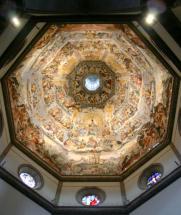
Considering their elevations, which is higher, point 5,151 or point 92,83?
point 92,83

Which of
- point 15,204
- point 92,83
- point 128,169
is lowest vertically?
point 15,204

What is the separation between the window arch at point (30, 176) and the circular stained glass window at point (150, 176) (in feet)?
12.6

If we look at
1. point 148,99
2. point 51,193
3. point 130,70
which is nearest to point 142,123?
point 148,99

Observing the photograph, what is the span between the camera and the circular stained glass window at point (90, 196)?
1392 centimetres

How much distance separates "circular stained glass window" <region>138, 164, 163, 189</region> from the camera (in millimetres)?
13672

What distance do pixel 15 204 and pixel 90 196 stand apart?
316 centimetres

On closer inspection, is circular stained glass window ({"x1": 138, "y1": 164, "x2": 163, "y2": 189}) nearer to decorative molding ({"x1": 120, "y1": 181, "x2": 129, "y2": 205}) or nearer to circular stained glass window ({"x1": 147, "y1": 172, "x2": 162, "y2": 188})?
circular stained glass window ({"x1": 147, "y1": 172, "x2": 162, "y2": 188})

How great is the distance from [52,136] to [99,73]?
12.0 feet

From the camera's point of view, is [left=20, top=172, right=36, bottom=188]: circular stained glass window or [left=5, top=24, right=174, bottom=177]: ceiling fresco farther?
[left=5, top=24, right=174, bottom=177]: ceiling fresco

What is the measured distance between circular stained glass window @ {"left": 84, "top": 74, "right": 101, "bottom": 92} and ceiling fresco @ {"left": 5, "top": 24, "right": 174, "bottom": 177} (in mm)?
98

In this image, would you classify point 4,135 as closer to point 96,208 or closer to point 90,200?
point 90,200

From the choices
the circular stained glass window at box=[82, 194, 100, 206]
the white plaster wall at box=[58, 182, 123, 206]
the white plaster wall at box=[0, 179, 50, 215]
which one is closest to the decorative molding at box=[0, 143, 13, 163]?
the white plaster wall at box=[0, 179, 50, 215]

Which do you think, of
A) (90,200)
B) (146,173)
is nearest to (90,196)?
(90,200)

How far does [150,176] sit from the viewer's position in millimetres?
14102
